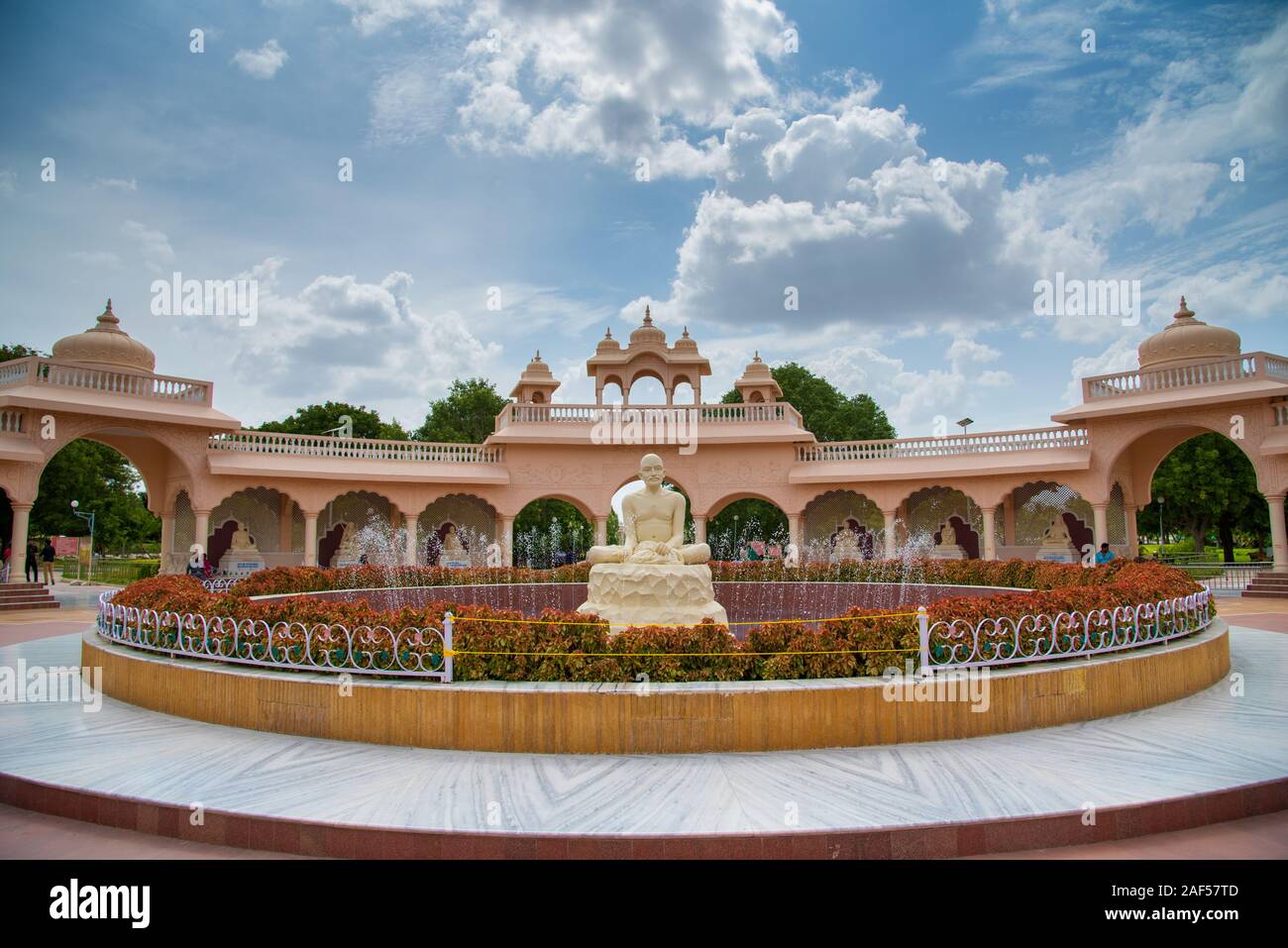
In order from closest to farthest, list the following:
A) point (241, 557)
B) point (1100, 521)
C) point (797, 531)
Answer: point (1100, 521) → point (241, 557) → point (797, 531)

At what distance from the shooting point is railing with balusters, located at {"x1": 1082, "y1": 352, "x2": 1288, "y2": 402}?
18.1 metres

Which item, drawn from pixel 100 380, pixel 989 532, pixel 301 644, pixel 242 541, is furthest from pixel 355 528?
pixel 989 532

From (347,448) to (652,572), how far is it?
16.5m

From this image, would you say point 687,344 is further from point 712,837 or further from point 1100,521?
point 712,837

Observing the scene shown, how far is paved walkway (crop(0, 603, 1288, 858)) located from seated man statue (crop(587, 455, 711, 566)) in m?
4.68

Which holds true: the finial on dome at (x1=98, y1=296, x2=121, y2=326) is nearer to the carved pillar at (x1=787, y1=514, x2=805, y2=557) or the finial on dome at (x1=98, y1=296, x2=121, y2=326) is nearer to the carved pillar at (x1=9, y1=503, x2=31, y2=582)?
the carved pillar at (x1=9, y1=503, x2=31, y2=582)

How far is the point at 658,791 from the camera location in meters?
4.51

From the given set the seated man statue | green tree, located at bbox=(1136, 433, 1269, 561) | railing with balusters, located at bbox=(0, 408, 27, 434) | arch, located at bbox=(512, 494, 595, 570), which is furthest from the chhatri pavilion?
the seated man statue

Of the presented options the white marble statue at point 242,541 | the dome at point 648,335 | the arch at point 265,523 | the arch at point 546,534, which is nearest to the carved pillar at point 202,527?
the white marble statue at point 242,541
